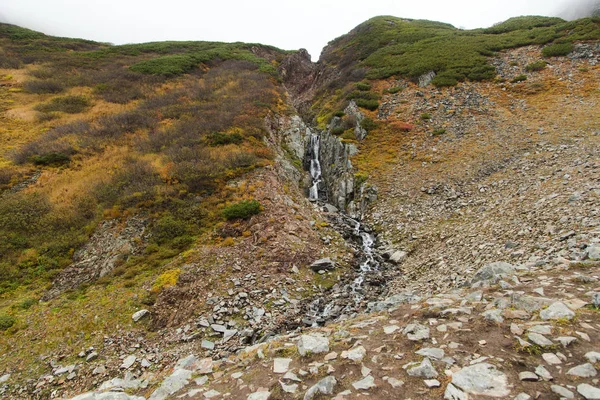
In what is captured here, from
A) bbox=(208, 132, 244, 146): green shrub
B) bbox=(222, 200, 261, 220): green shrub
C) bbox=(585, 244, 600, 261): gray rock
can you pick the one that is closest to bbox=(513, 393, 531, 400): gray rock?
bbox=(585, 244, 600, 261): gray rock

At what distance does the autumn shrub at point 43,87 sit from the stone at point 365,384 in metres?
47.9

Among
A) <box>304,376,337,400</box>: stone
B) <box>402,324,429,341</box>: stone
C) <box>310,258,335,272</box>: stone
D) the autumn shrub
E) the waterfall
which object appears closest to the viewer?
<box>304,376,337,400</box>: stone

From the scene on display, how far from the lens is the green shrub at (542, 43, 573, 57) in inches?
1234

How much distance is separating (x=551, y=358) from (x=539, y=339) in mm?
447

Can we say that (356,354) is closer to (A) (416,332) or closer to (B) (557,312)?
(A) (416,332)

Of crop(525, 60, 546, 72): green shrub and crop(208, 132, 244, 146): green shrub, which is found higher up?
crop(525, 60, 546, 72): green shrub

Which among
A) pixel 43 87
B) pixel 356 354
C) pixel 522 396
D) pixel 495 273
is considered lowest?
pixel 356 354

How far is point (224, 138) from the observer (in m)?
23.9

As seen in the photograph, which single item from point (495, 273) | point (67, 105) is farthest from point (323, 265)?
point (67, 105)

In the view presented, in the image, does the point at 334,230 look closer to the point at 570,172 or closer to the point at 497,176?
the point at 497,176

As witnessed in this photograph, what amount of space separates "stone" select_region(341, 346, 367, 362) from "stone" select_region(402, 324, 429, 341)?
1.02m

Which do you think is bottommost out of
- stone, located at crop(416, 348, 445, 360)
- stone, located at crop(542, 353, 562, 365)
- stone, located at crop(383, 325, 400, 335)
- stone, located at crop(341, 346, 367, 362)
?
stone, located at crop(383, 325, 400, 335)

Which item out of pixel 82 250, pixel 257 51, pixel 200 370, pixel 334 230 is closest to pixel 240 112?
pixel 334 230

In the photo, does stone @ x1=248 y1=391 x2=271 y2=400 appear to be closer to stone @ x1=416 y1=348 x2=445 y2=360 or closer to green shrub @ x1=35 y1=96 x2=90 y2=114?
stone @ x1=416 y1=348 x2=445 y2=360
